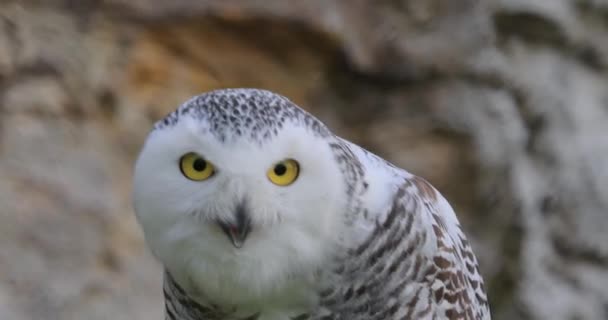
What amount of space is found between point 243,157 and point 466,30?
9.11 ft

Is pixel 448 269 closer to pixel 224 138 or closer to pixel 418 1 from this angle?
pixel 224 138

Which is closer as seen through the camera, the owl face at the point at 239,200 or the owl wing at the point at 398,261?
the owl face at the point at 239,200

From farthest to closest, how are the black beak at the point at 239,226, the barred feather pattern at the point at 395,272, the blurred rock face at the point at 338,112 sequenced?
the blurred rock face at the point at 338,112
the barred feather pattern at the point at 395,272
the black beak at the point at 239,226

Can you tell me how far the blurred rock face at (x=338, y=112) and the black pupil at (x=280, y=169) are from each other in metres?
2.33

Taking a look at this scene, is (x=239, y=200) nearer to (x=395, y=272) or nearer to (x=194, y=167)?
(x=194, y=167)

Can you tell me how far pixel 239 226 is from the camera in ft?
5.70

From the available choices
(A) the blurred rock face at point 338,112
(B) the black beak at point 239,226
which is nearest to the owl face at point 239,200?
(B) the black beak at point 239,226


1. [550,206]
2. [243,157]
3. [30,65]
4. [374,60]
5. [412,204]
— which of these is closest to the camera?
[243,157]

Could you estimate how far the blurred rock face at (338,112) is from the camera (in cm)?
390

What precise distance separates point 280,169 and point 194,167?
162 mm

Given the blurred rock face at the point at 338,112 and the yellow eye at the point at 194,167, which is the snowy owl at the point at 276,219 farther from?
the blurred rock face at the point at 338,112

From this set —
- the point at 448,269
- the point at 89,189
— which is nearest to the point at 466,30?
the point at 89,189

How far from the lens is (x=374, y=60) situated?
13.9 ft

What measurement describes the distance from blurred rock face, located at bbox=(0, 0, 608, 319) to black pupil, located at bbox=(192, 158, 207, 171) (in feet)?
7.47
